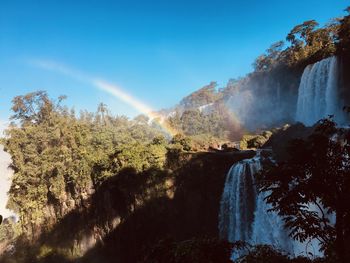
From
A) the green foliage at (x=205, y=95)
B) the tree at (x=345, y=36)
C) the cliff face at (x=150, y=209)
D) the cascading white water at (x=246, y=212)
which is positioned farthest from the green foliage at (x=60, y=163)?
the green foliage at (x=205, y=95)

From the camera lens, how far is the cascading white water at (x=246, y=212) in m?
19.5

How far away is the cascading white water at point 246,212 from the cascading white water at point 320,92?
14.8 metres

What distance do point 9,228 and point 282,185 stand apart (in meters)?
32.5

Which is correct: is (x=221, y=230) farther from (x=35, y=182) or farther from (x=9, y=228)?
(x=9, y=228)

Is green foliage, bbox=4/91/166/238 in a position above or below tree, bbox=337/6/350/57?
below

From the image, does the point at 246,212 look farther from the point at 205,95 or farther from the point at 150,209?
the point at 205,95

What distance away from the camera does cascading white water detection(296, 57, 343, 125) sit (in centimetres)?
3103

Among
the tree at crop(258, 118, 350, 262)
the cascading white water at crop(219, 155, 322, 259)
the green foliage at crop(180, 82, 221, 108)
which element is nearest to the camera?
the tree at crop(258, 118, 350, 262)

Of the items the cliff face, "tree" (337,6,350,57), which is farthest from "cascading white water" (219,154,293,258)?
"tree" (337,6,350,57)

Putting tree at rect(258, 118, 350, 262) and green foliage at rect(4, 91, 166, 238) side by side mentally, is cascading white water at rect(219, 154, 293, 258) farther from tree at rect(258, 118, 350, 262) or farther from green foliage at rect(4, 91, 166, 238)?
tree at rect(258, 118, 350, 262)

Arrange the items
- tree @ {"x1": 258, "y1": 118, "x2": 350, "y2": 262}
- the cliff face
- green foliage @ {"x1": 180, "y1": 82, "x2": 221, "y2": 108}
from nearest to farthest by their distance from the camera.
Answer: tree @ {"x1": 258, "y1": 118, "x2": 350, "y2": 262} → the cliff face → green foliage @ {"x1": 180, "y1": 82, "x2": 221, "y2": 108}

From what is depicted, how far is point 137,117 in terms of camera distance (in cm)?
7481

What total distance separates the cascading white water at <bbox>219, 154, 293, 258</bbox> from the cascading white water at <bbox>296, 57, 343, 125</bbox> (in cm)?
1479

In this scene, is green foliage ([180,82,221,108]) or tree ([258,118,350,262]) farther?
green foliage ([180,82,221,108])
